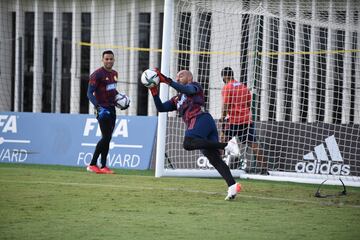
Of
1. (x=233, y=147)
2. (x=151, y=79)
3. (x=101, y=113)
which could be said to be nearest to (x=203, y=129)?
(x=151, y=79)

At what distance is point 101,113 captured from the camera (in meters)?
14.3

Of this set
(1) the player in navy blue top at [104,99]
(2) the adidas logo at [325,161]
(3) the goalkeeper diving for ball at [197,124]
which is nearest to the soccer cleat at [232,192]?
(3) the goalkeeper diving for ball at [197,124]

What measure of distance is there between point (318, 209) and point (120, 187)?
340 centimetres

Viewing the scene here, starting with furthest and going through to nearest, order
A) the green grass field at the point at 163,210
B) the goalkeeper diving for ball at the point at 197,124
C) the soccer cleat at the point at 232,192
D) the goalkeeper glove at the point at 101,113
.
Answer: the goalkeeper glove at the point at 101,113
the goalkeeper diving for ball at the point at 197,124
the soccer cleat at the point at 232,192
the green grass field at the point at 163,210

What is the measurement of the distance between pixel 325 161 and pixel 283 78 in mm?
2767

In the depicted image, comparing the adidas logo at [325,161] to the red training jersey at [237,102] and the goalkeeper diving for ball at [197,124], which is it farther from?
the goalkeeper diving for ball at [197,124]

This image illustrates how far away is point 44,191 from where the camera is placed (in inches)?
436

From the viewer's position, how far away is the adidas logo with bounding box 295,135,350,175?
1523cm

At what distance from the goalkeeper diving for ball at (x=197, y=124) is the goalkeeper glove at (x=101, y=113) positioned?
9.91 feet

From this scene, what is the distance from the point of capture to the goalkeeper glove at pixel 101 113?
46.8 ft

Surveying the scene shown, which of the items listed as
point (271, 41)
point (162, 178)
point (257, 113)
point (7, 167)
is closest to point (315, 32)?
point (271, 41)

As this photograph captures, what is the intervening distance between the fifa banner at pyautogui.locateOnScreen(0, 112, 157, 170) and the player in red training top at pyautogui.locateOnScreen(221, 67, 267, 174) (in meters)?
1.73

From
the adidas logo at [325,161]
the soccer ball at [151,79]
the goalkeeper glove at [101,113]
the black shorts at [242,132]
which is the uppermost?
the soccer ball at [151,79]

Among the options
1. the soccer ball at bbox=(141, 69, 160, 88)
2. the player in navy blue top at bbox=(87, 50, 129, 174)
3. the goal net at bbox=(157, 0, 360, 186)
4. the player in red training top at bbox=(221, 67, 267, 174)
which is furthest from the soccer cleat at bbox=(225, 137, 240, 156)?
the soccer ball at bbox=(141, 69, 160, 88)
